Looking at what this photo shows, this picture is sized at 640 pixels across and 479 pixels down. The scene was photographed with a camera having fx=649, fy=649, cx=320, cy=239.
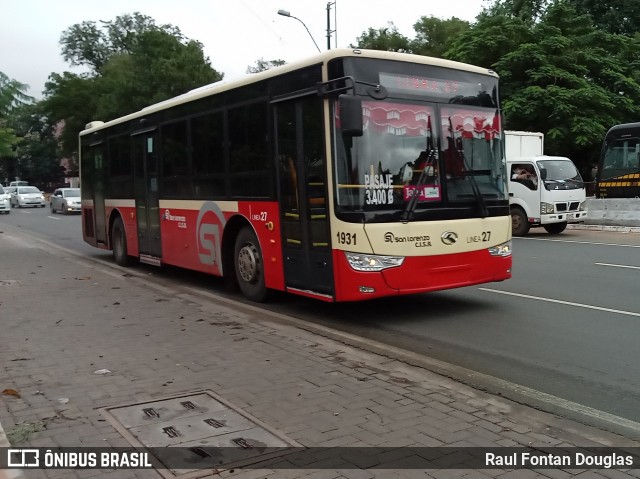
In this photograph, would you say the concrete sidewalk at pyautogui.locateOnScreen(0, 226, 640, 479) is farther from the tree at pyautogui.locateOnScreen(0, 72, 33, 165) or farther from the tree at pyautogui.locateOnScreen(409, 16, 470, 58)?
the tree at pyautogui.locateOnScreen(409, 16, 470, 58)

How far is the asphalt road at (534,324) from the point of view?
566cm

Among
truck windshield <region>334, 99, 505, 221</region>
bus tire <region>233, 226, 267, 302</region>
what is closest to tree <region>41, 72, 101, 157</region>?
bus tire <region>233, 226, 267, 302</region>

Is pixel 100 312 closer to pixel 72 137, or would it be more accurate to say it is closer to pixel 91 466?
pixel 91 466

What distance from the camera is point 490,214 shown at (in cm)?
815

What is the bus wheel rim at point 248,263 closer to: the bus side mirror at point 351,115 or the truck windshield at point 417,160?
the truck windshield at point 417,160

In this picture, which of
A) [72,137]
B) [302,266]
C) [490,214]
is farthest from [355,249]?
[72,137]

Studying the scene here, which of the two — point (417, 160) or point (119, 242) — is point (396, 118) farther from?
point (119, 242)

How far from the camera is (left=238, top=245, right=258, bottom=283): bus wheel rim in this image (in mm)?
9102

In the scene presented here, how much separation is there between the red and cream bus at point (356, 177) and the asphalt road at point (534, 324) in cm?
55

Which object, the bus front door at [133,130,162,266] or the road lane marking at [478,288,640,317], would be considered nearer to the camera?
the road lane marking at [478,288,640,317]

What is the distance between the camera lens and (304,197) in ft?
25.7

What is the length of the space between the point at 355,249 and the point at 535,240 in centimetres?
1172

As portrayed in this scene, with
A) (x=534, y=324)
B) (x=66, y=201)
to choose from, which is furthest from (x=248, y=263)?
(x=66, y=201)

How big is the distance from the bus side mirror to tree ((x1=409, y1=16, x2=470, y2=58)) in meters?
46.4
